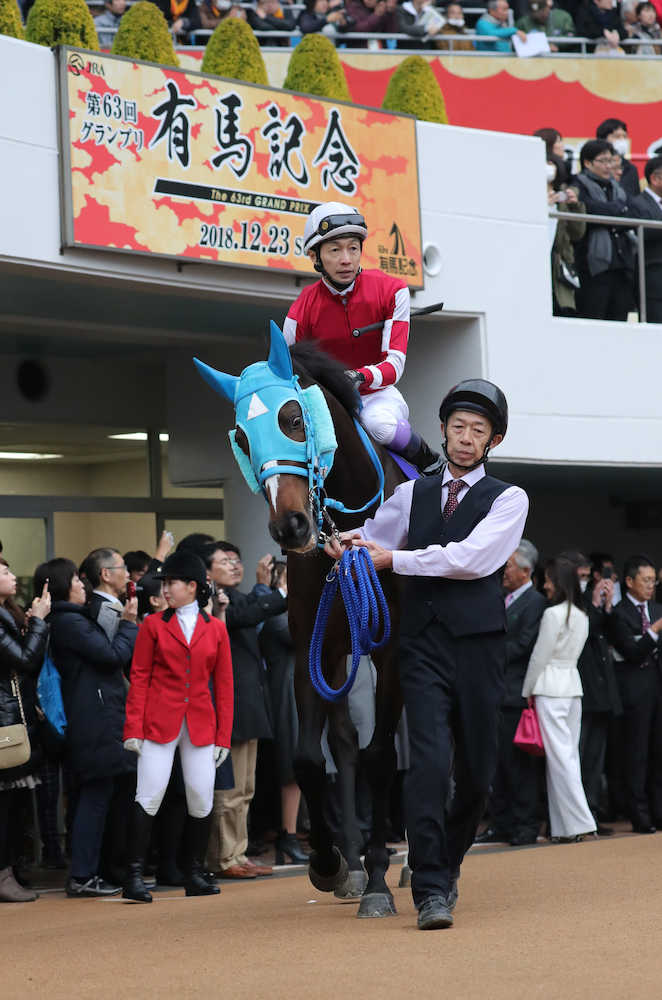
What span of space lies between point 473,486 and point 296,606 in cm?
94

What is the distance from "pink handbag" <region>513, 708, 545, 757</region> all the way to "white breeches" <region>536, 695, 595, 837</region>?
0.13 ft

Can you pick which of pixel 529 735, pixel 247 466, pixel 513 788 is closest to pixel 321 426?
pixel 247 466

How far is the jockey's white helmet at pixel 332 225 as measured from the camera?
615 cm

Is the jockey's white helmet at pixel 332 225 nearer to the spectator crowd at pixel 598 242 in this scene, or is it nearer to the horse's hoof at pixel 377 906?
the horse's hoof at pixel 377 906

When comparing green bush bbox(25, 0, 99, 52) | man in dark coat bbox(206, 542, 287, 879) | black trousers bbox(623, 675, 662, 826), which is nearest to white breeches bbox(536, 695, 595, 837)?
black trousers bbox(623, 675, 662, 826)

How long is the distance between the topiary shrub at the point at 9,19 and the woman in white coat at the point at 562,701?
5105mm

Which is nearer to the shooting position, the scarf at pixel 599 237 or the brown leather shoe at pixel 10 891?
the brown leather shoe at pixel 10 891

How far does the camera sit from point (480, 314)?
11.4 meters

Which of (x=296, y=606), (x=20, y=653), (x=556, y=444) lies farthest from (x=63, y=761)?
(x=556, y=444)

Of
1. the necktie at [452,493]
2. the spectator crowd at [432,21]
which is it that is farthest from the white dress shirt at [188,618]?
the spectator crowd at [432,21]

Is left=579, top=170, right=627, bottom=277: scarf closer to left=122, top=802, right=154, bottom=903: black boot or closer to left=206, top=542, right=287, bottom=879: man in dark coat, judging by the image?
left=206, top=542, right=287, bottom=879: man in dark coat

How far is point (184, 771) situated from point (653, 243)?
21.6ft

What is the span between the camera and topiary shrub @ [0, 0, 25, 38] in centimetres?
938

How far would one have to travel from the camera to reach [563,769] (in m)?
9.73
